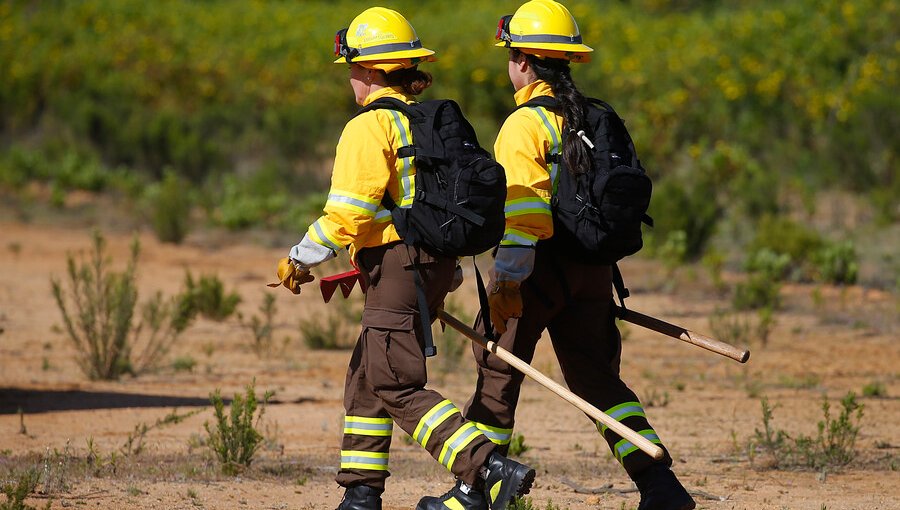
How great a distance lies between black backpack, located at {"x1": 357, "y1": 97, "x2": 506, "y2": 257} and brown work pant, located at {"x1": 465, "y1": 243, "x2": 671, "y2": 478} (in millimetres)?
433

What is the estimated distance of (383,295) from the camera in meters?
4.98

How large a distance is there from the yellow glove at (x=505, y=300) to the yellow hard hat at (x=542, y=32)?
0.94 meters

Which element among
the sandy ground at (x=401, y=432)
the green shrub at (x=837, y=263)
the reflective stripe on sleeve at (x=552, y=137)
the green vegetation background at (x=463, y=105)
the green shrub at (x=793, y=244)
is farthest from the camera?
the green vegetation background at (x=463, y=105)

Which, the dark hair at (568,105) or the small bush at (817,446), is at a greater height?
the dark hair at (568,105)

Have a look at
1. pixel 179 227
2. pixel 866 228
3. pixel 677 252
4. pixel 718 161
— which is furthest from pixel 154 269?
pixel 866 228

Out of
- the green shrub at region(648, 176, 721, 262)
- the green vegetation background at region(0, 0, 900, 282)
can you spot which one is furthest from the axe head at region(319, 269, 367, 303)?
the green shrub at region(648, 176, 721, 262)

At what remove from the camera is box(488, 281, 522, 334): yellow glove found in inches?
199

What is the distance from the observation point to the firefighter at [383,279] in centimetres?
480

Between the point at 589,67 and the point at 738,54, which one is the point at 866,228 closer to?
the point at 738,54

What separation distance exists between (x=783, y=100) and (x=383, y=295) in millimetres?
15377

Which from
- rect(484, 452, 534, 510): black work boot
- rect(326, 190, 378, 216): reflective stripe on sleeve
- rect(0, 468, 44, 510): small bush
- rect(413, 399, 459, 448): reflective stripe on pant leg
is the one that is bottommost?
rect(0, 468, 44, 510): small bush

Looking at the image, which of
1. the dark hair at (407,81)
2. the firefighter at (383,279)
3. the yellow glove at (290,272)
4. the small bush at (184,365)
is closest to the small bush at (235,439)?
the firefighter at (383,279)

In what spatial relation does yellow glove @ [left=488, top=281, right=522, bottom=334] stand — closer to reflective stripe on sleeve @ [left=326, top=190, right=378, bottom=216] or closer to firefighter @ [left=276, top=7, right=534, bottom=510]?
firefighter @ [left=276, top=7, right=534, bottom=510]

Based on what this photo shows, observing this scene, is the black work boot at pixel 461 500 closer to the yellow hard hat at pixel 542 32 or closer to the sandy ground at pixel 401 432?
the sandy ground at pixel 401 432
